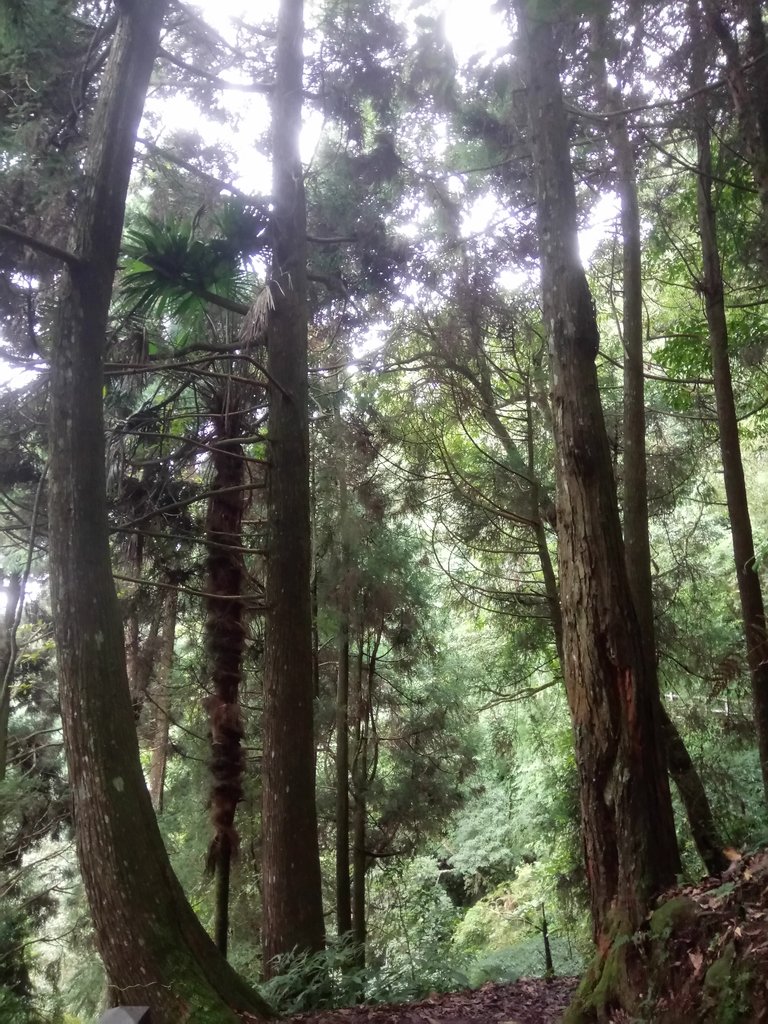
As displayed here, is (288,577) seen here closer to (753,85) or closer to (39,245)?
(39,245)

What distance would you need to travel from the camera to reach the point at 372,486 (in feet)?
34.5

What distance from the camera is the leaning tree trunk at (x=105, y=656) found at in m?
4.49

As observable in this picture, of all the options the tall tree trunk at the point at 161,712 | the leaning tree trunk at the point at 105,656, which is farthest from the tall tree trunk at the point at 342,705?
the leaning tree trunk at the point at 105,656

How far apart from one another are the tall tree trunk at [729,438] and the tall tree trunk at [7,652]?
8.03 metres

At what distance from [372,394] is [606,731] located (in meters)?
7.54

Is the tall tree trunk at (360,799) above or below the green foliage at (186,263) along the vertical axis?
below

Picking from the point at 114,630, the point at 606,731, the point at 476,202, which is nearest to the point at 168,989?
the point at 114,630

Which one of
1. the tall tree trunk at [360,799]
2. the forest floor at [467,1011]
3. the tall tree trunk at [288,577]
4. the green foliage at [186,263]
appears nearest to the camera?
the forest floor at [467,1011]

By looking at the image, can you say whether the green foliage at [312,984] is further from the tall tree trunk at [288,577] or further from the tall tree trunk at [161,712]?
the tall tree trunk at [161,712]

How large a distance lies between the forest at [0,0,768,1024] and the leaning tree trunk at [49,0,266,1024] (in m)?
0.02

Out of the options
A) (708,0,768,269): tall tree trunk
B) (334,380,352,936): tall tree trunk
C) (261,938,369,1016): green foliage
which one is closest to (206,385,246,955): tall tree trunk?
(261,938,369,1016): green foliage

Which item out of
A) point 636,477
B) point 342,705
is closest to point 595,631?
point 636,477

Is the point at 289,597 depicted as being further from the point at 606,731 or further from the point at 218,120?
the point at 218,120

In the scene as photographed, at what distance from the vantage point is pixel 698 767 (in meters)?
8.73
